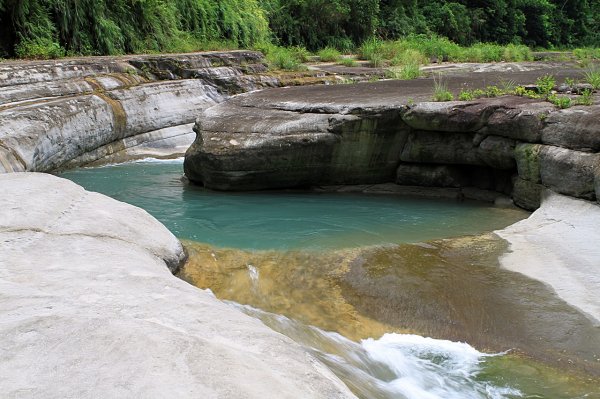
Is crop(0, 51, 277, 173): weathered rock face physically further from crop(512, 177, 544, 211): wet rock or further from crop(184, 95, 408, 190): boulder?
crop(512, 177, 544, 211): wet rock

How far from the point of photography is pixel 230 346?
267 centimetres

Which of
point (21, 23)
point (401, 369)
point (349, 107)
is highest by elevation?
point (21, 23)

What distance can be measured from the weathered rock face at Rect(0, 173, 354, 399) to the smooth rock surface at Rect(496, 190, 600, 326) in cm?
304

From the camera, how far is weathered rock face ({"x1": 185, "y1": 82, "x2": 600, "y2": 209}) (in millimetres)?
7895

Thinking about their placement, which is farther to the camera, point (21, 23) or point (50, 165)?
point (21, 23)

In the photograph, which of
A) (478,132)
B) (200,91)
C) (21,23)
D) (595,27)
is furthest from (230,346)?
(595,27)

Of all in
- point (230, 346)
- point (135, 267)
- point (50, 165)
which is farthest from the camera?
point (50, 165)

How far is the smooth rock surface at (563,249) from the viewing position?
5012mm

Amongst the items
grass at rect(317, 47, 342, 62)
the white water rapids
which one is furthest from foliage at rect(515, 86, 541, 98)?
grass at rect(317, 47, 342, 62)

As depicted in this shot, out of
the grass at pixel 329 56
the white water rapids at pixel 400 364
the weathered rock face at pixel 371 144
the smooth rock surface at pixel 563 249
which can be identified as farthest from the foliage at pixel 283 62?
the white water rapids at pixel 400 364

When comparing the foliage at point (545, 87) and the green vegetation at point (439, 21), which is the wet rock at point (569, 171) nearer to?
the foliage at point (545, 87)

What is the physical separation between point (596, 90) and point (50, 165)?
8.32 metres

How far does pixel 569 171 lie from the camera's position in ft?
22.3

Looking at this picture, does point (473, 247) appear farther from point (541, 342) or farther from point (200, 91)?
point (200, 91)
